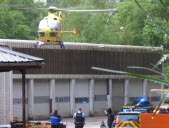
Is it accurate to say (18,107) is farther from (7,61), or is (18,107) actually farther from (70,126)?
(7,61)

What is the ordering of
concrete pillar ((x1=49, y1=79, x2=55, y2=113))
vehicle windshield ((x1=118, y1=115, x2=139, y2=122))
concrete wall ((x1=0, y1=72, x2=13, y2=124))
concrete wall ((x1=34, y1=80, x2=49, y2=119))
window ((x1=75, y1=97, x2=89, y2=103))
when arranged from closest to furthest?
concrete wall ((x1=0, y1=72, x2=13, y2=124)) < vehicle windshield ((x1=118, y1=115, x2=139, y2=122)) < concrete wall ((x1=34, y1=80, x2=49, y2=119)) < concrete pillar ((x1=49, y1=79, x2=55, y2=113)) < window ((x1=75, y1=97, x2=89, y2=103))

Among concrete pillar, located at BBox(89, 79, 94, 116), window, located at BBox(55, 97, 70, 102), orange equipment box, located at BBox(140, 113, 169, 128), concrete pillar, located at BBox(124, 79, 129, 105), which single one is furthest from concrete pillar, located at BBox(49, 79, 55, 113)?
orange equipment box, located at BBox(140, 113, 169, 128)

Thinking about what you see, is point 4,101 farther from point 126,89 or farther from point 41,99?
point 126,89

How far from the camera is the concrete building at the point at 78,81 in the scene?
45.6 metres

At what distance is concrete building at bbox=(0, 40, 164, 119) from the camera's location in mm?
45600

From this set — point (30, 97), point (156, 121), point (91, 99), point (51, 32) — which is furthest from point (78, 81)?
point (156, 121)

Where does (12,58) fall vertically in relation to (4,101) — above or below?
above

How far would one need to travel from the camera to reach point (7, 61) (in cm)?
1416

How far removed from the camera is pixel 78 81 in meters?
49.6

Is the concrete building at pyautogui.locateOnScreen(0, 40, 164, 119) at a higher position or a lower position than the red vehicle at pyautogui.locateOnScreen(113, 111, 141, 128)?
higher

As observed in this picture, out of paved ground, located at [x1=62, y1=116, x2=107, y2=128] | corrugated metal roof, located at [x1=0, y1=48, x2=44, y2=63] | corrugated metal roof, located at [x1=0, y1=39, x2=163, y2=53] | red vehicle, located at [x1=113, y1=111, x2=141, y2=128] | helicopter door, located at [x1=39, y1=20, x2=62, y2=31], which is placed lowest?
paved ground, located at [x1=62, y1=116, x2=107, y2=128]

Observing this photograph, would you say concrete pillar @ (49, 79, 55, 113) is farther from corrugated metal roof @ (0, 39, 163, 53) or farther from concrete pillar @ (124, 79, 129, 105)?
concrete pillar @ (124, 79, 129, 105)

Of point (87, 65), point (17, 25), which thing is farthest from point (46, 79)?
point (17, 25)

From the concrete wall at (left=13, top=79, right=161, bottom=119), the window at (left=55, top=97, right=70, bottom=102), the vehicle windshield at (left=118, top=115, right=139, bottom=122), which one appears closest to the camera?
the vehicle windshield at (left=118, top=115, right=139, bottom=122)
